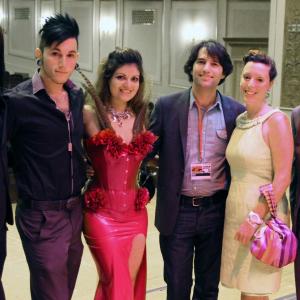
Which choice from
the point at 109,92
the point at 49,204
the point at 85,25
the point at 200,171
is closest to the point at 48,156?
the point at 49,204

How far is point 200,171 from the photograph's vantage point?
2.72 meters

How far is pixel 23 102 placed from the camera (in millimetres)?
2281

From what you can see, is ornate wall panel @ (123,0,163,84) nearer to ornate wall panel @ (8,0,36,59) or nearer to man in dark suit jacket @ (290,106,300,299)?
ornate wall panel @ (8,0,36,59)

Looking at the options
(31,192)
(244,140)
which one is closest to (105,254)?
(31,192)

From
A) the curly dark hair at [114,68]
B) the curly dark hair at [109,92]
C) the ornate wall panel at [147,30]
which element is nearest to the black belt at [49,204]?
the curly dark hair at [109,92]

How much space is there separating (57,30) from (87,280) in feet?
7.10

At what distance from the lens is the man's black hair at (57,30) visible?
7.65 feet

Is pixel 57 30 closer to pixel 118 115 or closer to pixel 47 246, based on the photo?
pixel 118 115

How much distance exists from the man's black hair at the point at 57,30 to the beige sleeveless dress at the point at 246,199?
908mm

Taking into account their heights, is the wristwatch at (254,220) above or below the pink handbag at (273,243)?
above

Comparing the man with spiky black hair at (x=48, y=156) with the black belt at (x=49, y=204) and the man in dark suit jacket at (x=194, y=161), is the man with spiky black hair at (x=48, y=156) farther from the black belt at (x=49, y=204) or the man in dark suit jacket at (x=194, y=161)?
the man in dark suit jacket at (x=194, y=161)

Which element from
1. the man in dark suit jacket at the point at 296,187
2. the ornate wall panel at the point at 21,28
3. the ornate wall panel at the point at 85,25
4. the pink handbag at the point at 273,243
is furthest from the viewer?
the ornate wall panel at the point at 21,28

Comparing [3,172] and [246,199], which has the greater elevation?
[3,172]

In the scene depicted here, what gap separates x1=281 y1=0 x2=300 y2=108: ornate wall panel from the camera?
281 inches
